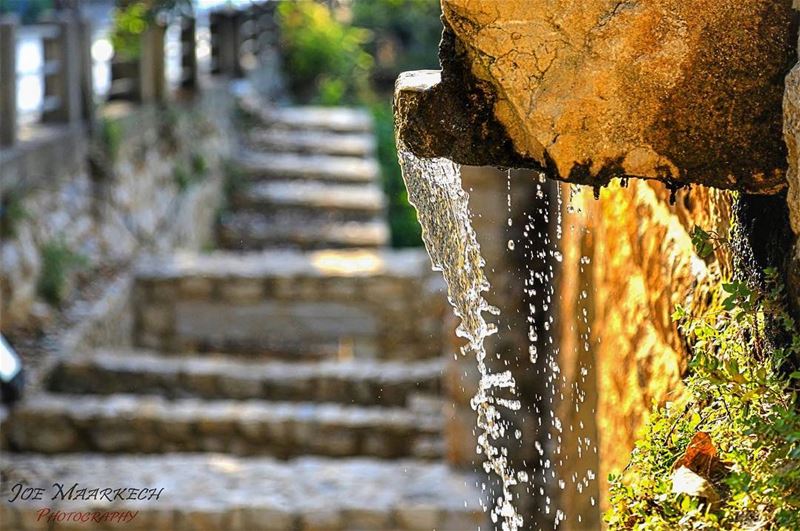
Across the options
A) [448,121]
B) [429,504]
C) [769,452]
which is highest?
[448,121]

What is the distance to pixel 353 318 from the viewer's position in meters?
8.72

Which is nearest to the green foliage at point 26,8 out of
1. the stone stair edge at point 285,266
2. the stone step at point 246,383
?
the stone stair edge at point 285,266

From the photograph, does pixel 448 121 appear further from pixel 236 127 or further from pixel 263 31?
pixel 263 31

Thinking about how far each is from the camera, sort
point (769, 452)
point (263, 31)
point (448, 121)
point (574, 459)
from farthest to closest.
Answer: point (263, 31) → point (574, 459) → point (448, 121) → point (769, 452)

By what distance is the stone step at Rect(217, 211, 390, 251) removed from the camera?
10.8 m

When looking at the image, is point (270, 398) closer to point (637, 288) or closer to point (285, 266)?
point (285, 266)

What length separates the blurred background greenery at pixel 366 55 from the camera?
1568cm

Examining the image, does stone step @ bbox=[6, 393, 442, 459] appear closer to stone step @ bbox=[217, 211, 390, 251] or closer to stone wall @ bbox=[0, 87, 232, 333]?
stone wall @ bbox=[0, 87, 232, 333]

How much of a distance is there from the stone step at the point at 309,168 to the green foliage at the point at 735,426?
1050 centimetres

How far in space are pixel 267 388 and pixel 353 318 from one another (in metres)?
1.90

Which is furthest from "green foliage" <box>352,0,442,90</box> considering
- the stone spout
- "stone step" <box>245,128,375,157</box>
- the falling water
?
the stone spout

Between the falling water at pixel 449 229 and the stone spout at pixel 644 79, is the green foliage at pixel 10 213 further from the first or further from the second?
the stone spout at pixel 644 79

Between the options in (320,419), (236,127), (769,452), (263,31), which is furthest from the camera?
(263,31)

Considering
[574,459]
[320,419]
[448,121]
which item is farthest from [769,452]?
[320,419]
